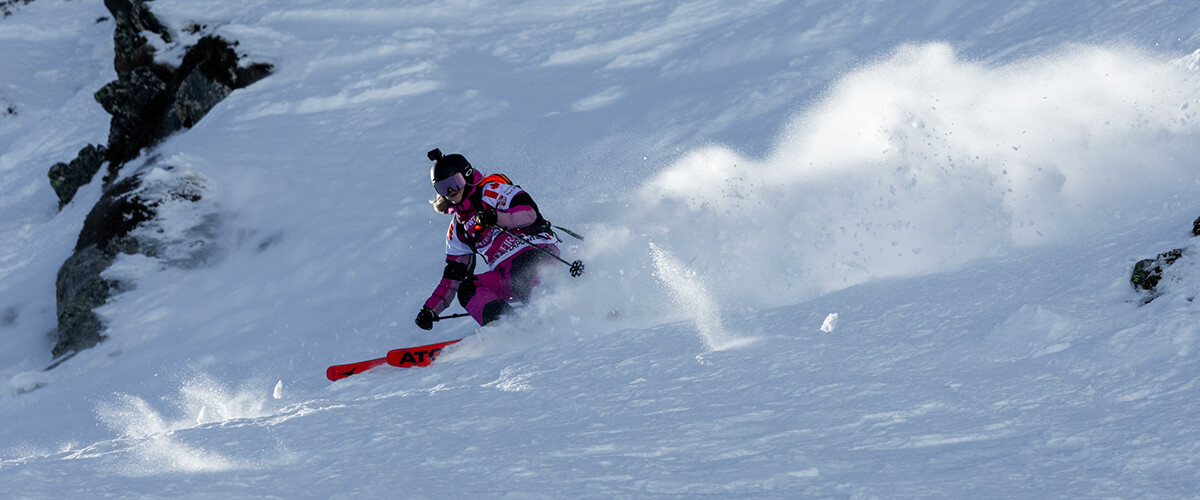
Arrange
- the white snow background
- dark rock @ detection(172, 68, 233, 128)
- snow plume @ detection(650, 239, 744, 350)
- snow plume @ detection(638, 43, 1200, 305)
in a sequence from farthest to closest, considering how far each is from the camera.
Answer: dark rock @ detection(172, 68, 233, 128) → snow plume @ detection(638, 43, 1200, 305) → snow plume @ detection(650, 239, 744, 350) → the white snow background

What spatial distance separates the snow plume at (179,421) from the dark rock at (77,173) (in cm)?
923

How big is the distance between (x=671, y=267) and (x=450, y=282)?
2.36 metres

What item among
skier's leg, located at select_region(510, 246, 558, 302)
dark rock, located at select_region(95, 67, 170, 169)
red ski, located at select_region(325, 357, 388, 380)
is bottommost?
red ski, located at select_region(325, 357, 388, 380)

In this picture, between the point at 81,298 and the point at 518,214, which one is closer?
the point at 518,214

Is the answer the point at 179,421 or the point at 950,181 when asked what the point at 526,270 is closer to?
the point at 179,421

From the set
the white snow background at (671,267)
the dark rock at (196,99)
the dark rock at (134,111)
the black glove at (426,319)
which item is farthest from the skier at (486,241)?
the dark rock at (134,111)

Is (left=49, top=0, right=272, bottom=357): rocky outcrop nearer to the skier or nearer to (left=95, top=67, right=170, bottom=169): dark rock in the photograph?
(left=95, top=67, right=170, bottom=169): dark rock

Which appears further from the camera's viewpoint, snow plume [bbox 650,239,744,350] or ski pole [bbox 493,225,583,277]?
ski pole [bbox 493,225,583,277]

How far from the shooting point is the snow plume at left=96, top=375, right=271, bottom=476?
424 centimetres

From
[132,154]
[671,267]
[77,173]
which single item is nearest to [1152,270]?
[671,267]

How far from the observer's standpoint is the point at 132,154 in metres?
18.4

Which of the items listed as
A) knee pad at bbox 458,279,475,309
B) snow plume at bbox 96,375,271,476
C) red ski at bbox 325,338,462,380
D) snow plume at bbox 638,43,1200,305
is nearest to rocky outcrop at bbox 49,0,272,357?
snow plume at bbox 96,375,271,476

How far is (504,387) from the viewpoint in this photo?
17.6 ft

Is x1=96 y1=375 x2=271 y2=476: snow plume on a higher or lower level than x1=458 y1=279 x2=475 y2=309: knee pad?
lower
